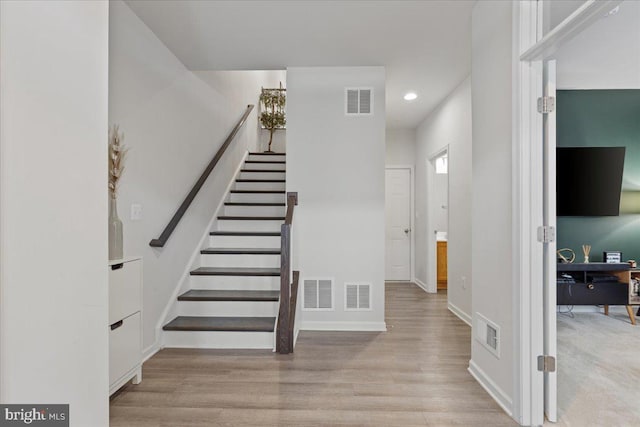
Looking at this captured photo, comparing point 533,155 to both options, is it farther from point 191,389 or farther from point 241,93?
point 241,93

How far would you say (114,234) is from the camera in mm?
2299

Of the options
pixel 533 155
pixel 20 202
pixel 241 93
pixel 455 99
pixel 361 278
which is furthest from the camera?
pixel 241 93

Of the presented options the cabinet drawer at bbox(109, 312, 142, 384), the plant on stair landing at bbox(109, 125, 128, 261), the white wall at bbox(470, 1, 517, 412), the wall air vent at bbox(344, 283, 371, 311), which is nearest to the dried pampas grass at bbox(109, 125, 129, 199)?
the plant on stair landing at bbox(109, 125, 128, 261)

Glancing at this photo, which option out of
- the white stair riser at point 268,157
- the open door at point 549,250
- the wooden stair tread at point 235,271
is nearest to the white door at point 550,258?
the open door at point 549,250

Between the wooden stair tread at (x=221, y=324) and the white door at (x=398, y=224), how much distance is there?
141 inches

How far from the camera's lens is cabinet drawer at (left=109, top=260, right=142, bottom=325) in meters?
2.14

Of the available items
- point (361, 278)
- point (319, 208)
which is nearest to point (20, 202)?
point (319, 208)

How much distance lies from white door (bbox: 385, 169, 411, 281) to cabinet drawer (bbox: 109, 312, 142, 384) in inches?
184

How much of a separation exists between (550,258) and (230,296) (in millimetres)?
2581

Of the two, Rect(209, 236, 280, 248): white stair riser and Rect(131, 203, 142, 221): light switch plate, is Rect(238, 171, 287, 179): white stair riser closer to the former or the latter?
Rect(209, 236, 280, 248): white stair riser

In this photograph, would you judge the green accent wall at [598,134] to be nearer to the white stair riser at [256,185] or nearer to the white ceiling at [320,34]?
the white ceiling at [320,34]

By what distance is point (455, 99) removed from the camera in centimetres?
436

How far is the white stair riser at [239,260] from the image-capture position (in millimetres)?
3826

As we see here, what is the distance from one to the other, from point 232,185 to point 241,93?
5.48 feet
